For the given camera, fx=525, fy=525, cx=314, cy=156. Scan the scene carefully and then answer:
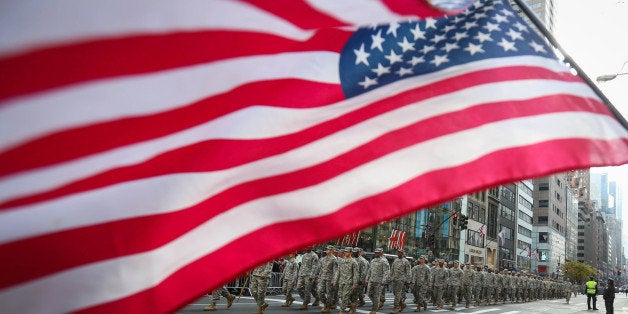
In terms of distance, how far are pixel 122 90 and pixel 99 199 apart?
0.39 metres

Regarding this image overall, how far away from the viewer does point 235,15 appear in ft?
6.34

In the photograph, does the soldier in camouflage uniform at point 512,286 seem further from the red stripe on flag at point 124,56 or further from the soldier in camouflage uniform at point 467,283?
the red stripe on flag at point 124,56

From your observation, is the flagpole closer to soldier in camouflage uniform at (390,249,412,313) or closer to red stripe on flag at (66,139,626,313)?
red stripe on flag at (66,139,626,313)

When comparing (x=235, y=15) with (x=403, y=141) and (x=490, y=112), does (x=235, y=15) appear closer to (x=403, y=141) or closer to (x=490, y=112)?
(x=403, y=141)

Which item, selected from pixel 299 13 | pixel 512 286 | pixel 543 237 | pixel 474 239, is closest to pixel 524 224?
pixel 543 237

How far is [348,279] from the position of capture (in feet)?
46.6

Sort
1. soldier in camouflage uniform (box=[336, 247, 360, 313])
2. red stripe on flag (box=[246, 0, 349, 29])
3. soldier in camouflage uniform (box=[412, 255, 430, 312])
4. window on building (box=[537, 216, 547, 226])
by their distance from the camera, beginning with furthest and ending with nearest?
window on building (box=[537, 216, 547, 226]) < soldier in camouflage uniform (box=[412, 255, 430, 312]) < soldier in camouflage uniform (box=[336, 247, 360, 313]) < red stripe on flag (box=[246, 0, 349, 29])

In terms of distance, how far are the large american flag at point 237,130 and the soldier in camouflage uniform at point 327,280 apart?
1262 centimetres

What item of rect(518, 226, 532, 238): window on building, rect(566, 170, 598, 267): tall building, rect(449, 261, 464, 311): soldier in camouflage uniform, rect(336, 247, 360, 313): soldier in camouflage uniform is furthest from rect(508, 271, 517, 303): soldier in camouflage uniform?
rect(566, 170, 598, 267): tall building

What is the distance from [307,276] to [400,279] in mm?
3474

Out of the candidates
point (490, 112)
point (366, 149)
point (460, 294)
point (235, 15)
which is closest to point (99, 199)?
point (235, 15)

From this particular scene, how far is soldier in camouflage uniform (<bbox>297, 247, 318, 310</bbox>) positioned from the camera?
49.4ft

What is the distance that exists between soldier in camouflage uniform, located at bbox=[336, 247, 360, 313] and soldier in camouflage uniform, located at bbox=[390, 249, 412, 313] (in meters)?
2.45

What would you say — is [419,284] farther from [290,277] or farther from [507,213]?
[507,213]
